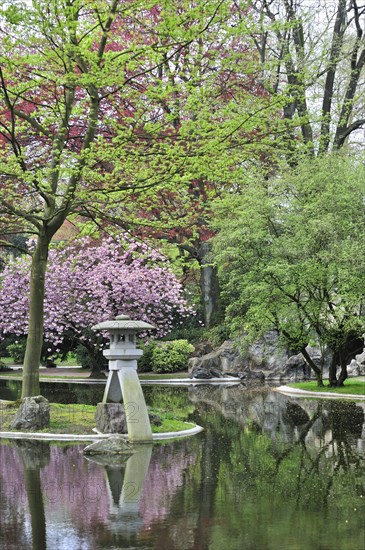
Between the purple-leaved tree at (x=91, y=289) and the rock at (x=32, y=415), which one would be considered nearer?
the rock at (x=32, y=415)

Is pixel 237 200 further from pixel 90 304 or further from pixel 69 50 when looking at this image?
pixel 69 50

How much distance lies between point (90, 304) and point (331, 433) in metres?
17.7

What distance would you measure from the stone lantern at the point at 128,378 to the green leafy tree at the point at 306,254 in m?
10.3

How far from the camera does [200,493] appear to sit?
28.8 feet

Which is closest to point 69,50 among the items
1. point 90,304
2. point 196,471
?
point 196,471

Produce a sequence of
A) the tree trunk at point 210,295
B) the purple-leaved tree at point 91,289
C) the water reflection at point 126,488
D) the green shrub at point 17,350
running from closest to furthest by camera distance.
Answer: the water reflection at point 126,488, the purple-leaved tree at point 91,289, the tree trunk at point 210,295, the green shrub at point 17,350

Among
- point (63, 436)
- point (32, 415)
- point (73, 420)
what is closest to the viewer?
point (63, 436)

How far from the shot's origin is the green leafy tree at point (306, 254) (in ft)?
76.3

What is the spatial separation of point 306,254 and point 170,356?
1217 centimetres

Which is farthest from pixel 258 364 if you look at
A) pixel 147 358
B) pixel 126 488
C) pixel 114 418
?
pixel 126 488

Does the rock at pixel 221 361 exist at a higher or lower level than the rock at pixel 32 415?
higher

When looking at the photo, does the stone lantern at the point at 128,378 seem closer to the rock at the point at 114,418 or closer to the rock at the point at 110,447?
the rock at the point at 114,418

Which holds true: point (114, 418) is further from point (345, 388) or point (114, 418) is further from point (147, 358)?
point (147, 358)

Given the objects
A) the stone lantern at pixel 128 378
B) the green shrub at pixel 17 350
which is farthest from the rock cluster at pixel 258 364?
the stone lantern at pixel 128 378
